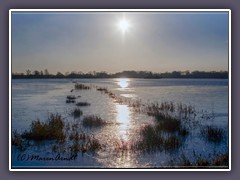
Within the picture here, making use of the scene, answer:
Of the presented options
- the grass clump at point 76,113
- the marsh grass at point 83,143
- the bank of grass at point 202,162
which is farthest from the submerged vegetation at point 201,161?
the grass clump at point 76,113

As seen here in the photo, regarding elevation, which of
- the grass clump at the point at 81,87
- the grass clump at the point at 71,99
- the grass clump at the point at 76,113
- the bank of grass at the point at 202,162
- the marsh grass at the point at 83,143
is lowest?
the bank of grass at the point at 202,162

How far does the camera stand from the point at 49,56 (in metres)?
2.83

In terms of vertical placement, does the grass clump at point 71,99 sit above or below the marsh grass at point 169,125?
above

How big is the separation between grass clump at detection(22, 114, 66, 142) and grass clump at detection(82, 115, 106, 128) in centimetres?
18

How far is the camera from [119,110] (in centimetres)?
286

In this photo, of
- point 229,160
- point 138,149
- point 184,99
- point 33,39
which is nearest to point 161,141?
point 138,149

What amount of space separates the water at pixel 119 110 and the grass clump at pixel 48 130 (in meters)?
0.04

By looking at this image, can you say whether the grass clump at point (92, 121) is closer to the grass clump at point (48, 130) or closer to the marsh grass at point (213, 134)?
the grass clump at point (48, 130)

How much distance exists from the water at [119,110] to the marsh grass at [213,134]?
0.12ft

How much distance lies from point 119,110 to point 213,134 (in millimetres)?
773

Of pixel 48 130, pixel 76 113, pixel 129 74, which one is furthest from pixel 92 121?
pixel 129 74

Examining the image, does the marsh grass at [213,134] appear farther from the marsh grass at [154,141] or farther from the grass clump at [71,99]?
the grass clump at [71,99]

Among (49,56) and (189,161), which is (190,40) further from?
(49,56)

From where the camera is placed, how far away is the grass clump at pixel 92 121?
283 cm
